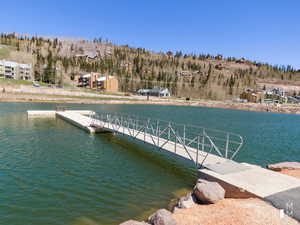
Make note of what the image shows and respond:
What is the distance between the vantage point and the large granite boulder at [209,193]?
21.5ft

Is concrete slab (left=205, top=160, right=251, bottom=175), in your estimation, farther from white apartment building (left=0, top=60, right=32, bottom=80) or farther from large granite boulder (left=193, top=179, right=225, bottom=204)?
white apartment building (left=0, top=60, right=32, bottom=80)

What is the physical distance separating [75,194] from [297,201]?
25.8ft

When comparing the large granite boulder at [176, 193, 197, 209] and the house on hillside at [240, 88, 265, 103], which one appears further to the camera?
the house on hillside at [240, 88, 265, 103]

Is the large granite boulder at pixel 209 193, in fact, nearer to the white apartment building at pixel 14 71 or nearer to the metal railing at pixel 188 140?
the metal railing at pixel 188 140

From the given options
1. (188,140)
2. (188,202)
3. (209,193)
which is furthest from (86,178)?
(188,140)

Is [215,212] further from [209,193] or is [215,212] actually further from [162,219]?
[162,219]

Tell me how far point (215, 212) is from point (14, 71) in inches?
4928

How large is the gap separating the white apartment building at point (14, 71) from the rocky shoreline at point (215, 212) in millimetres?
121633

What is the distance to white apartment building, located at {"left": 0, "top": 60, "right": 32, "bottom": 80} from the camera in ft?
335

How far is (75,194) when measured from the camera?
27.7 feet

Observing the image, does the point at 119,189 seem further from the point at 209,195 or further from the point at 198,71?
the point at 198,71

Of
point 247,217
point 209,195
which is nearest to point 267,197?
point 247,217

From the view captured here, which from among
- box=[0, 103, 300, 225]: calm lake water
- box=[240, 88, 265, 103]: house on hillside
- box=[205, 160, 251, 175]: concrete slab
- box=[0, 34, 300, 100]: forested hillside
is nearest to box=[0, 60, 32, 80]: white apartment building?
box=[0, 34, 300, 100]: forested hillside

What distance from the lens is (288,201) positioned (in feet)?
20.4
